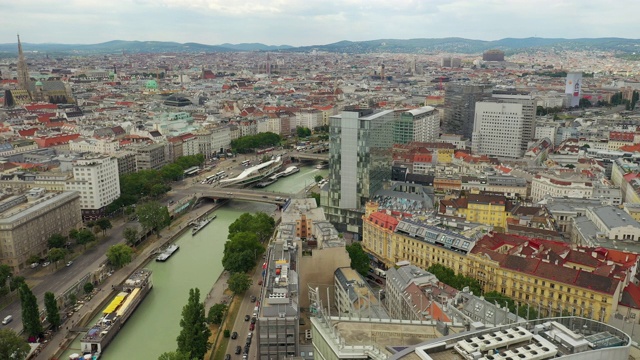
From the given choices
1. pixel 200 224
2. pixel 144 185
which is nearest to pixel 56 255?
pixel 200 224

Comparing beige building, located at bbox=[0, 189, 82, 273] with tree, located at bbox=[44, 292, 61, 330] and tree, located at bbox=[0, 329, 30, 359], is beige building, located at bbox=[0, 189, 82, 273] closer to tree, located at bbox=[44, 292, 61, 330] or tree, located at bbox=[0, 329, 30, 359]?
tree, located at bbox=[44, 292, 61, 330]

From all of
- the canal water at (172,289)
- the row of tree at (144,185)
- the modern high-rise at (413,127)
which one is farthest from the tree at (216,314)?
the modern high-rise at (413,127)

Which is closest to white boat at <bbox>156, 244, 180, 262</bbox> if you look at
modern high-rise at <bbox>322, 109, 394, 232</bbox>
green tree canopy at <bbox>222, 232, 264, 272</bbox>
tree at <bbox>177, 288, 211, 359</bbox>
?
green tree canopy at <bbox>222, 232, 264, 272</bbox>

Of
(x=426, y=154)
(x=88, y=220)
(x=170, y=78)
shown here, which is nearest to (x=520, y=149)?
(x=426, y=154)

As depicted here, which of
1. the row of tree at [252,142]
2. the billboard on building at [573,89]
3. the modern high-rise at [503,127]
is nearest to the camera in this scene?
the modern high-rise at [503,127]

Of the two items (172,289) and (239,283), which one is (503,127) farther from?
(172,289)

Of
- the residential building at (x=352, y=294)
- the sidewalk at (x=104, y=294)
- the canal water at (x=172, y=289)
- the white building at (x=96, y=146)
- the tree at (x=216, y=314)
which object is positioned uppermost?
the white building at (x=96, y=146)

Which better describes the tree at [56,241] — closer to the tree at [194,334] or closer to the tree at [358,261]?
the tree at [194,334]
